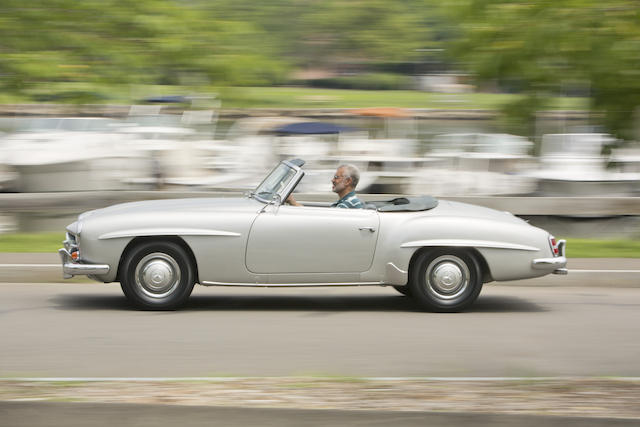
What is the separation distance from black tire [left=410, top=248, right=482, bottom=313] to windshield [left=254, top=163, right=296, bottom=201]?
53.5 inches

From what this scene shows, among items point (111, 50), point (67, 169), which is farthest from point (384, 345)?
point (67, 169)

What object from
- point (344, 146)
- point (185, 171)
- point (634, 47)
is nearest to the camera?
point (634, 47)

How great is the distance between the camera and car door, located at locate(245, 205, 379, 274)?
27.6 feet

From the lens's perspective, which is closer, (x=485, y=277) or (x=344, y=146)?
(x=485, y=277)

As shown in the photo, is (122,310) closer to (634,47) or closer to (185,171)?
(634,47)

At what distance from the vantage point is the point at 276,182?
350 inches

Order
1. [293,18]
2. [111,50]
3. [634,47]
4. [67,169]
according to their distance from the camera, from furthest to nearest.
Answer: [293,18], [67,169], [111,50], [634,47]

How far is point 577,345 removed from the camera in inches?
294

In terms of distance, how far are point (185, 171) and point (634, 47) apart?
17953 mm

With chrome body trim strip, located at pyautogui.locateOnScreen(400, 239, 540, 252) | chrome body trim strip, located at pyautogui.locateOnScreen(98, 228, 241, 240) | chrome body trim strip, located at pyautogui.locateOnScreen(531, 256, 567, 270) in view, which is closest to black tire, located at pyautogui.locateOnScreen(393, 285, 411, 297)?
chrome body trim strip, located at pyautogui.locateOnScreen(400, 239, 540, 252)

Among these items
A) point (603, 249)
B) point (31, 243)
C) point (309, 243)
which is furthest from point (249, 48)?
point (309, 243)

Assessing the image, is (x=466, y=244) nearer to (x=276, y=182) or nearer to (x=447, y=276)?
(x=447, y=276)

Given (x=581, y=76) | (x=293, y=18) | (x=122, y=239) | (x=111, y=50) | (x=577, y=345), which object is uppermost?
(x=293, y=18)

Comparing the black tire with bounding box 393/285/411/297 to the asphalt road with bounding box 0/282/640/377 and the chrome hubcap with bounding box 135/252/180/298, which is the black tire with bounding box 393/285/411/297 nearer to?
the asphalt road with bounding box 0/282/640/377
